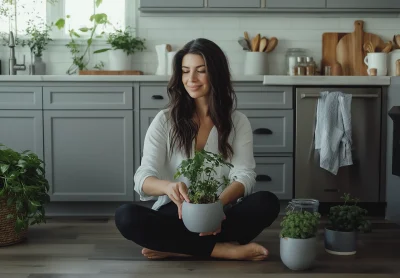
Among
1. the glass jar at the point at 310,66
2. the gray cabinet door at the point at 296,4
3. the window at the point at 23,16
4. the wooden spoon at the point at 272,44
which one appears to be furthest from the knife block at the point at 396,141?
the window at the point at 23,16

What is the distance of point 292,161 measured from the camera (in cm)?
378

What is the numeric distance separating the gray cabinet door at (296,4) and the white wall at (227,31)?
24 cm

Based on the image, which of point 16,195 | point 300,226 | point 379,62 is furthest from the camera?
point 379,62

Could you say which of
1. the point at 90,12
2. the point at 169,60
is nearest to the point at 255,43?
the point at 169,60

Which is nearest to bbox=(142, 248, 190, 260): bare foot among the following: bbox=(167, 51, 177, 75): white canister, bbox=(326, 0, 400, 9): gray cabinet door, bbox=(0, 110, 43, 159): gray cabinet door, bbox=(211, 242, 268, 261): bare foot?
bbox=(211, 242, 268, 261): bare foot

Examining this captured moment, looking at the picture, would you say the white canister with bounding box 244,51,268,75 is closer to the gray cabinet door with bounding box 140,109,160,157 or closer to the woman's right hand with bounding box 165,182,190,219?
the gray cabinet door with bounding box 140,109,160,157

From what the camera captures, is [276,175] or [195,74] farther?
[276,175]

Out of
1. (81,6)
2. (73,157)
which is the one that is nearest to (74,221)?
(73,157)

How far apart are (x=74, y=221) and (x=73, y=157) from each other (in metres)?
0.43

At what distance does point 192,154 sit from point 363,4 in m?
2.27

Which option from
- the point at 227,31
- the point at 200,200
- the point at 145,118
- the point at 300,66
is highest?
the point at 227,31

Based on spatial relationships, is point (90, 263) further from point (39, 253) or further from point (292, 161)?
point (292, 161)

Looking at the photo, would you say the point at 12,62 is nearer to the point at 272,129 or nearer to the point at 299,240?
the point at 272,129

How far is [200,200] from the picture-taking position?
225 centimetres
